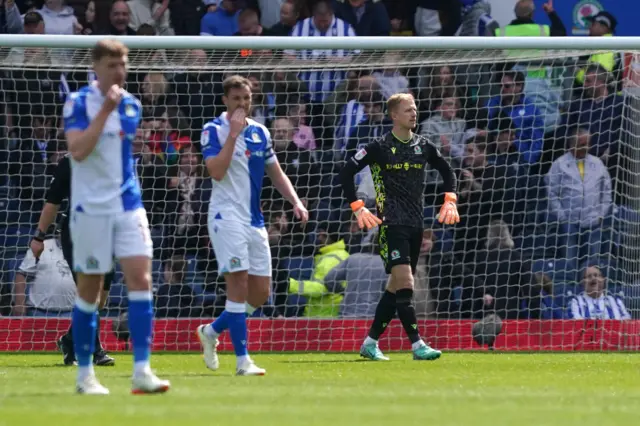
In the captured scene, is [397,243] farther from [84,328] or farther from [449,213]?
[84,328]

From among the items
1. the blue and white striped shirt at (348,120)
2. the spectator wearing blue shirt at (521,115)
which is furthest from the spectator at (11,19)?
the spectator wearing blue shirt at (521,115)

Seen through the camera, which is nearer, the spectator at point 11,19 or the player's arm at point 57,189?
the player's arm at point 57,189

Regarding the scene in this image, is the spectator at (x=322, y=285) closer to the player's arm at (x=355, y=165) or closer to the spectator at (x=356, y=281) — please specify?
the spectator at (x=356, y=281)

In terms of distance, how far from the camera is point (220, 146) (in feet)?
31.8

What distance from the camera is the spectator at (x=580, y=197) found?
1423 centimetres

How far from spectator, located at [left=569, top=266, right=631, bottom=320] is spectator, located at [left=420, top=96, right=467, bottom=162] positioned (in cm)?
198

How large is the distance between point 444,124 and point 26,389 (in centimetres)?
755

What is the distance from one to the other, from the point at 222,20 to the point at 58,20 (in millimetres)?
2070

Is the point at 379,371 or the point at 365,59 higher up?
the point at 365,59

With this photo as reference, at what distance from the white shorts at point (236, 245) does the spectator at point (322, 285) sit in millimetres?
4105

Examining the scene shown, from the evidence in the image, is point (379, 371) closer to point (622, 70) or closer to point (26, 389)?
point (26, 389)

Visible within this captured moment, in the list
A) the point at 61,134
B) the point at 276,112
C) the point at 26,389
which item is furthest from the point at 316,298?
the point at 26,389

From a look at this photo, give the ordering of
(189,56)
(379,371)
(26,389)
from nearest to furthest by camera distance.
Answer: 1. (26,389)
2. (379,371)
3. (189,56)

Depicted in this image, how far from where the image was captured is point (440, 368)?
10.5 metres
